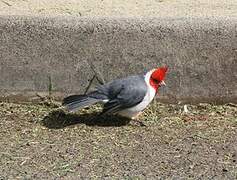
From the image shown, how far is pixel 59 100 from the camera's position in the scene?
207 inches

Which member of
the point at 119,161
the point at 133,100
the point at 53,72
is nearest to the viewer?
the point at 119,161

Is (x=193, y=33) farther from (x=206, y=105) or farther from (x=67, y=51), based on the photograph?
(x=67, y=51)

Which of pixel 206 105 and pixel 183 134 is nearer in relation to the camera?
pixel 183 134

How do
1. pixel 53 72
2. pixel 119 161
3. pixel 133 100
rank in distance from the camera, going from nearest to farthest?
pixel 119 161, pixel 133 100, pixel 53 72

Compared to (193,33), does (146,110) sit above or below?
below

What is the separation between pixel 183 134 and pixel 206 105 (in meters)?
0.48

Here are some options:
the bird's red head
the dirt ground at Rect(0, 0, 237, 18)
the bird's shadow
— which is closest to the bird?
the bird's red head

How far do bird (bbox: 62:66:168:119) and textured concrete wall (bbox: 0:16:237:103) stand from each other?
21 cm

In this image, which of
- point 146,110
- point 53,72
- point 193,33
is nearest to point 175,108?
point 146,110

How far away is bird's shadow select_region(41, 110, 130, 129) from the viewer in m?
4.98

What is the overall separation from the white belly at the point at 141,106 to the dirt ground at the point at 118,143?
10 centimetres

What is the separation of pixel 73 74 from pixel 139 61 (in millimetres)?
472

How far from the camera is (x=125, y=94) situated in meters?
4.83

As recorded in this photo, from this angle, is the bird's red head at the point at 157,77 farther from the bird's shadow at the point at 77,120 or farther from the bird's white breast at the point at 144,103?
the bird's shadow at the point at 77,120
